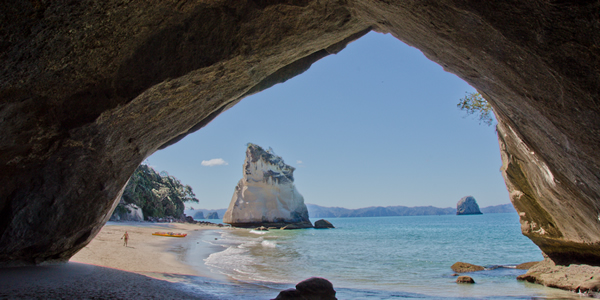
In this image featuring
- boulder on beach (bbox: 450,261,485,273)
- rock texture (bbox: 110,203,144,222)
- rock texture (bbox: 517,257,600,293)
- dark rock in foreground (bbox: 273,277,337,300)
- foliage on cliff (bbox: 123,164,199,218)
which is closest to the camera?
dark rock in foreground (bbox: 273,277,337,300)

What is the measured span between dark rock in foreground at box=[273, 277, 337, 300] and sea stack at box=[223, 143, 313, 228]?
43.5 m

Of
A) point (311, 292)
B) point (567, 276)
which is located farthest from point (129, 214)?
point (567, 276)

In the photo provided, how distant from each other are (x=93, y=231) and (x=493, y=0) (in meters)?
8.37

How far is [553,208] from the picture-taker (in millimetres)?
6473

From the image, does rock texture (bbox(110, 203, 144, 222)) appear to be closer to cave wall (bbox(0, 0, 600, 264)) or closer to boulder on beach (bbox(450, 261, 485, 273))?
cave wall (bbox(0, 0, 600, 264))

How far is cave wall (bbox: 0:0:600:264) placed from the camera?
244cm

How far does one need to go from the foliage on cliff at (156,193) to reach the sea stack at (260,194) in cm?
799

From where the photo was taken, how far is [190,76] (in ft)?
14.5

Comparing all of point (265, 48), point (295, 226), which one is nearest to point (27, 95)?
point (265, 48)

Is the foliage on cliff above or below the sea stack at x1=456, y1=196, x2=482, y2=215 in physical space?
above

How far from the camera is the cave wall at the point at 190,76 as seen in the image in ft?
8.00

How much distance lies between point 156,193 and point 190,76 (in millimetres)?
43174

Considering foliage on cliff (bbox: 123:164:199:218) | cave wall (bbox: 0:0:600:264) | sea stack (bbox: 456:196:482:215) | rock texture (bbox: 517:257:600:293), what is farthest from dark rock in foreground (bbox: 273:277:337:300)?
sea stack (bbox: 456:196:482:215)

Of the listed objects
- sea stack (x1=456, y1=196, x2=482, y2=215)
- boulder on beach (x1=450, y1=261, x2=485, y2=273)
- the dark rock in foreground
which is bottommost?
sea stack (x1=456, y1=196, x2=482, y2=215)
